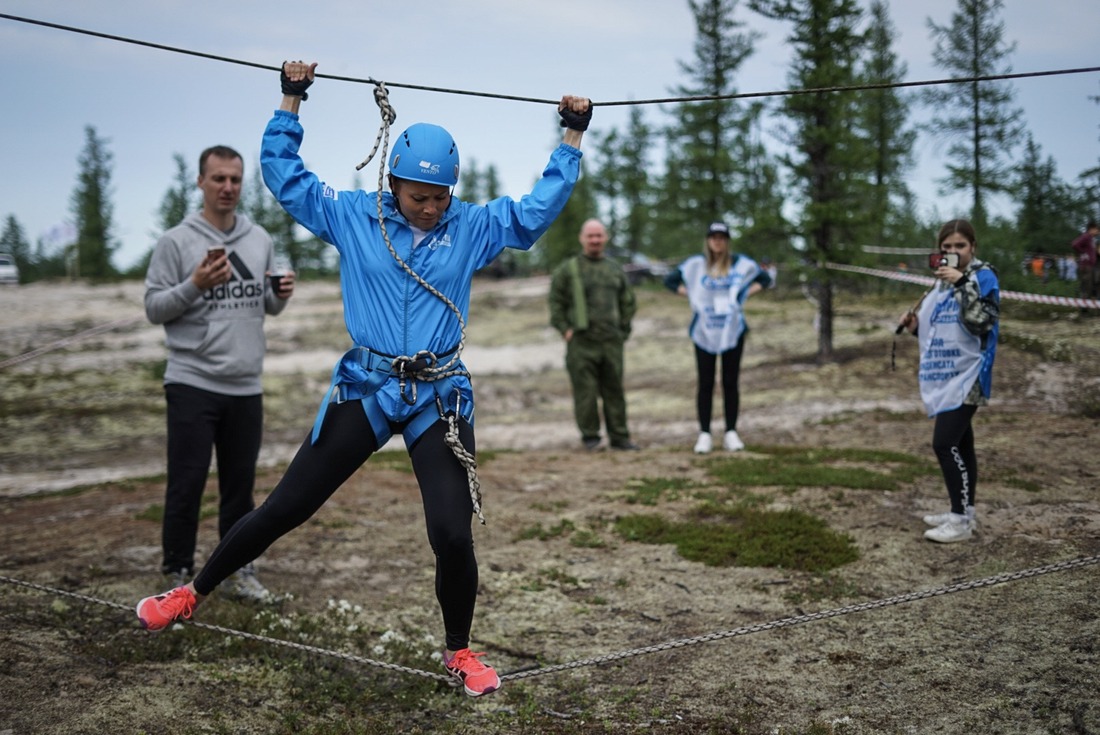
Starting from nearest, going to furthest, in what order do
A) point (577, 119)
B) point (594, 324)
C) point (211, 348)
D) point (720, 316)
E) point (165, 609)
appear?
point (165, 609) < point (577, 119) < point (211, 348) < point (720, 316) < point (594, 324)

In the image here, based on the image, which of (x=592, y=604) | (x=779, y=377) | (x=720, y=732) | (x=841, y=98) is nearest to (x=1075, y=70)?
(x=720, y=732)

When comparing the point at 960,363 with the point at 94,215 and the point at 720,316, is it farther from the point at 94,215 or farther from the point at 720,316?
the point at 94,215

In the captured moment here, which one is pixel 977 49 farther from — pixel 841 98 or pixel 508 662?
pixel 508 662

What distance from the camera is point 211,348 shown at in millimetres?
5781

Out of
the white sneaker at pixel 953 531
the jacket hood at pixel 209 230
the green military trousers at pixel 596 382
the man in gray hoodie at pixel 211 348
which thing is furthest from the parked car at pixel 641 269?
the man in gray hoodie at pixel 211 348

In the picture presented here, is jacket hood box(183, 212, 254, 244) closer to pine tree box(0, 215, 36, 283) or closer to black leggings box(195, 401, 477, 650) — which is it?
black leggings box(195, 401, 477, 650)

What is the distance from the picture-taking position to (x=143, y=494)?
9812mm

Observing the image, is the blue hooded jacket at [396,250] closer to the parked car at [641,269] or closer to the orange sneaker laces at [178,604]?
the orange sneaker laces at [178,604]

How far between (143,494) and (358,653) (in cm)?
569

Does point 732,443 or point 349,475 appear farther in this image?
point 732,443

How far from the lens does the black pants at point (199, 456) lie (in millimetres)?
5750

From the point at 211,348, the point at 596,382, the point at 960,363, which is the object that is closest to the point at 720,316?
the point at 596,382

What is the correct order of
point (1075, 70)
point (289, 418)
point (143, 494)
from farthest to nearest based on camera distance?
point (289, 418)
point (143, 494)
point (1075, 70)

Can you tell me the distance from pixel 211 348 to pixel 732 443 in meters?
6.71
